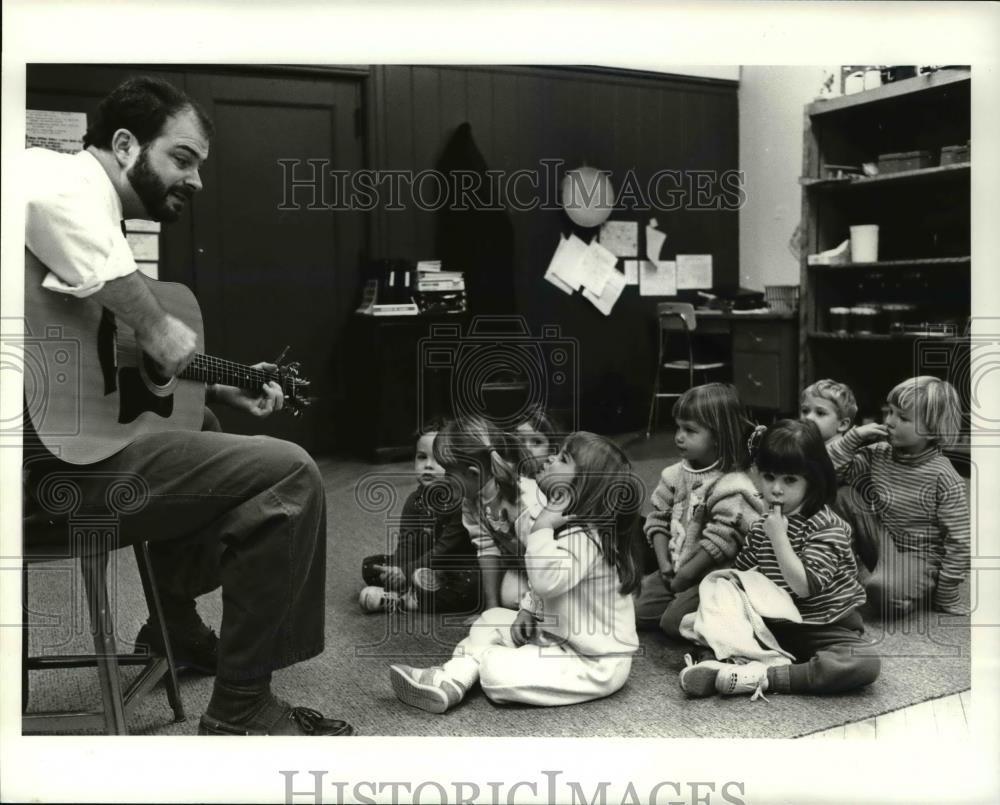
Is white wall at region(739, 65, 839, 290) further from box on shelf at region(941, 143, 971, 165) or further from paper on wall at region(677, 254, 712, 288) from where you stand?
box on shelf at region(941, 143, 971, 165)

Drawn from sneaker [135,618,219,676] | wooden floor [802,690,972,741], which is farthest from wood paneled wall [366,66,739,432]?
sneaker [135,618,219,676]

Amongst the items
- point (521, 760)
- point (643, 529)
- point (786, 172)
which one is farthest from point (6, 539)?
point (786, 172)

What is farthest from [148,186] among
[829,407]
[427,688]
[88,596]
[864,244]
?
[864,244]

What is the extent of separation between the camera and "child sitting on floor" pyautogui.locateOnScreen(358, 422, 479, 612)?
2.01 metres

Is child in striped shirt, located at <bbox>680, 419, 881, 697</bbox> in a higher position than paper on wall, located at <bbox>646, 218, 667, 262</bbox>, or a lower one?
lower

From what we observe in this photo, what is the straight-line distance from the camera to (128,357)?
1.60 metres

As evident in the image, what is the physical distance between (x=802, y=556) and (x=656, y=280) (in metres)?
0.66

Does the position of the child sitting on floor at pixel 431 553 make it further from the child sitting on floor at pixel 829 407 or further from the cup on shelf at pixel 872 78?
the cup on shelf at pixel 872 78

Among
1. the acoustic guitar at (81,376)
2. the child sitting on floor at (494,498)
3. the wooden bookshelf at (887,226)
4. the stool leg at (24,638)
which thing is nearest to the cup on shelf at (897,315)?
the wooden bookshelf at (887,226)

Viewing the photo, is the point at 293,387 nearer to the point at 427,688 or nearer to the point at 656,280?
the point at 427,688

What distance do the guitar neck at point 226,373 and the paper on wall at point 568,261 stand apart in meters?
0.60

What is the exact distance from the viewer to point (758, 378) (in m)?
2.08

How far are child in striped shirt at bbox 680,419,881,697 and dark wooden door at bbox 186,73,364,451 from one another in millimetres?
895

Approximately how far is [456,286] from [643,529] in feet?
2.20
